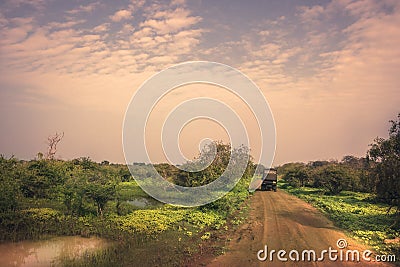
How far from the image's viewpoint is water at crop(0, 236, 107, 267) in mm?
10008

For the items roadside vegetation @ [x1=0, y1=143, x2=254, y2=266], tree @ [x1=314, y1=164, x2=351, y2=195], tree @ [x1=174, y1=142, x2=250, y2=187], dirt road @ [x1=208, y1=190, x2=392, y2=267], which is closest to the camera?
dirt road @ [x1=208, y1=190, x2=392, y2=267]

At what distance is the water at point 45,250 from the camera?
10.0 meters

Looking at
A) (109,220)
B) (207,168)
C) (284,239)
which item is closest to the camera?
(284,239)

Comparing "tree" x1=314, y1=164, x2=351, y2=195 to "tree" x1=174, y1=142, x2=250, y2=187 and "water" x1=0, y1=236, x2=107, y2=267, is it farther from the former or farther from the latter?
"water" x1=0, y1=236, x2=107, y2=267

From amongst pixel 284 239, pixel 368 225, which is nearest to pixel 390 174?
pixel 368 225

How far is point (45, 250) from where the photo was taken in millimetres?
11039

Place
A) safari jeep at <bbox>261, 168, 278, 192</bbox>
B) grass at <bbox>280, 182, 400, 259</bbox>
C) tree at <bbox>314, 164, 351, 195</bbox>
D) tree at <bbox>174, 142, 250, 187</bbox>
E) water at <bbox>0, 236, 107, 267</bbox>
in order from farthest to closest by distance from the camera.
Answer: safari jeep at <bbox>261, 168, 278, 192</bbox> → tree at <bbox>314, 164, 351, 195</bbox> → tree at <bbox>174, 142, 250, 187</bbox> → grass at <bbox>280, 182, 400, 259</bbox> → water at <bbox>0, 236, 107, 267</bbox>

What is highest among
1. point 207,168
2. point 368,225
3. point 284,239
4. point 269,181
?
point 207,168

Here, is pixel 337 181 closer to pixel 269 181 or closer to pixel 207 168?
pixel 269 181

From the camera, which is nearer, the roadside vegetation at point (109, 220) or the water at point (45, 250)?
the water at point (45, 250)

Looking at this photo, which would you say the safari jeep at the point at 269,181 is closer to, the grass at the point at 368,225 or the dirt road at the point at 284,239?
the grass at the point at 368,225

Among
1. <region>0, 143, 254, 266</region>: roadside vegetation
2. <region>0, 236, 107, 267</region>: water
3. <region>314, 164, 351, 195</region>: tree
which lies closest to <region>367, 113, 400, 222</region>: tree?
<region>0, 143, 254, 266</region>: roadside vegetation

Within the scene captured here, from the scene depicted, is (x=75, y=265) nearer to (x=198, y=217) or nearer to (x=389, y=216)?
(x=198, y=217)

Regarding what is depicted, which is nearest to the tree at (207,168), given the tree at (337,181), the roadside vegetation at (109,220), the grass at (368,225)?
the roadside vegetation at (109,220)
